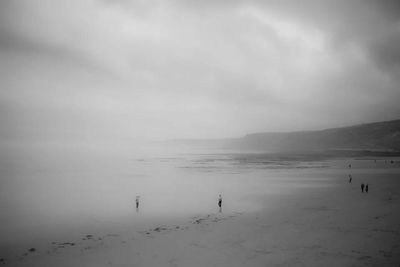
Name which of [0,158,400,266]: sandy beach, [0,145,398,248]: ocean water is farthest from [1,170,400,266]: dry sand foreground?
[0,145,398,248]: ocean water

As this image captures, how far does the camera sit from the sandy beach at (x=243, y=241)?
44.9ft

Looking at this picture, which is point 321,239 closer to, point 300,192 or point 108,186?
point 300,192

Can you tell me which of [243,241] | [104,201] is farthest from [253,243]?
[104,201]

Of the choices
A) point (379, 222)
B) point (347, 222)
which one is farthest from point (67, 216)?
point (379, 222)

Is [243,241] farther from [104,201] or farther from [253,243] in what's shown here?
[104,201]

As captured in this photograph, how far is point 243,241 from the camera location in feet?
53.8

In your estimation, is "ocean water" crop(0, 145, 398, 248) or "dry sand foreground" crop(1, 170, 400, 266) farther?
"ocean water" crop(0, 145, 398, 248)

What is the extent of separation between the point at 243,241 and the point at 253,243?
69 cm

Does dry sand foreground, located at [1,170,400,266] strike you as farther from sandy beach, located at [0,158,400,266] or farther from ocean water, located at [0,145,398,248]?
ocean water, located at [0,145,398,248]

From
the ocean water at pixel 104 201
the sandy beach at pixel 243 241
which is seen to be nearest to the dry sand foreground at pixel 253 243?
the sandy beach at pixel 243 241

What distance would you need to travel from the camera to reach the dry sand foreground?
13.6 m

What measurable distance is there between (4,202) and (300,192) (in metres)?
33.5

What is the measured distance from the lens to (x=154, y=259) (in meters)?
14.1

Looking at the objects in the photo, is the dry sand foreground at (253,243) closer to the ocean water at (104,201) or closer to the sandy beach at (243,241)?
the sandy beach at (243,241)
